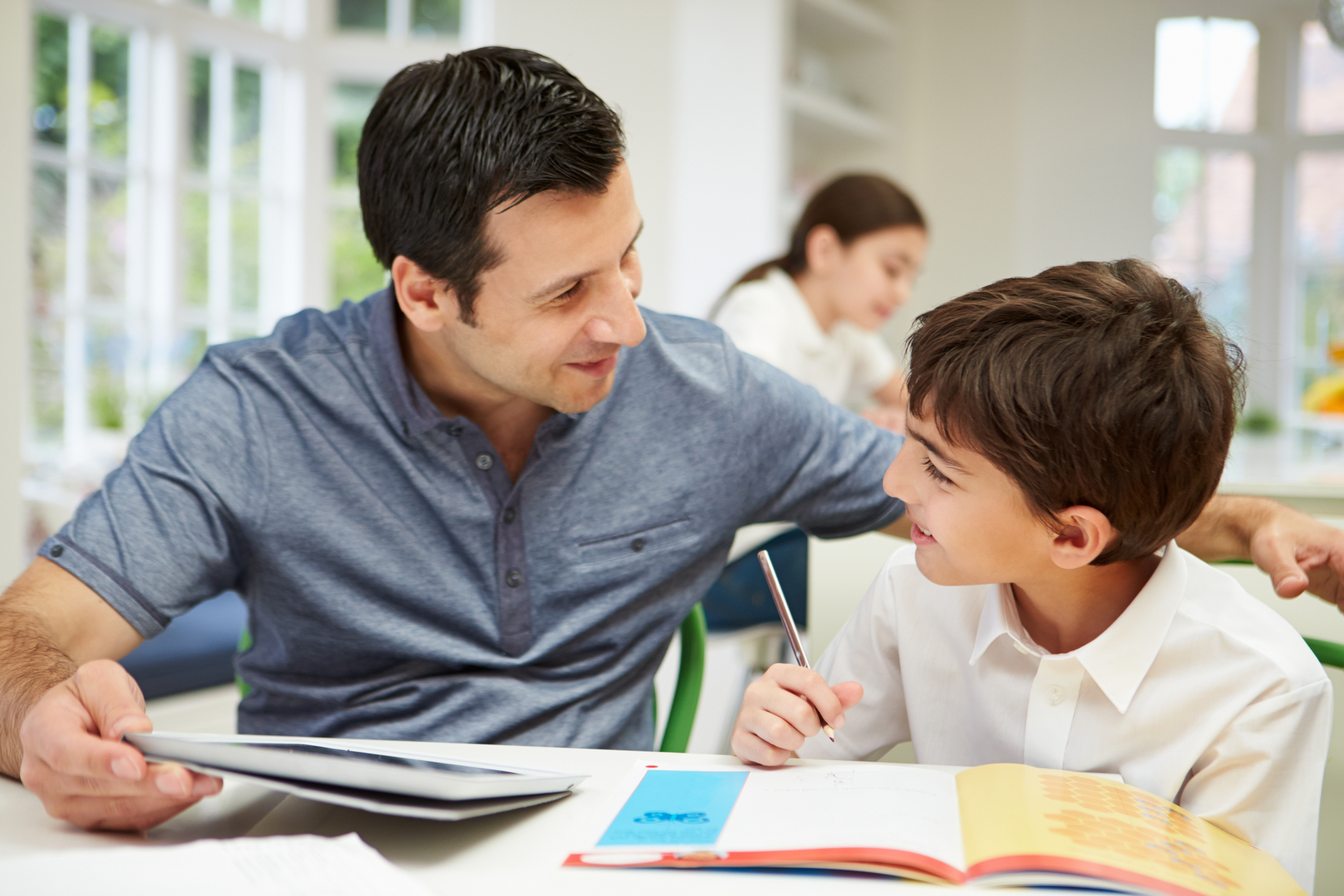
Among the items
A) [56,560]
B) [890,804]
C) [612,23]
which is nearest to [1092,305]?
[890,804]

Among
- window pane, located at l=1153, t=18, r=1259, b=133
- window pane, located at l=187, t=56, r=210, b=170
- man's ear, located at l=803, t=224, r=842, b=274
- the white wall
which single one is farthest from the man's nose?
window pane, located at l=1153, t=18, r=1259, b=133

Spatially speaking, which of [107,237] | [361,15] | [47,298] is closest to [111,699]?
[47,298]

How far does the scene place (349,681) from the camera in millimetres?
1139

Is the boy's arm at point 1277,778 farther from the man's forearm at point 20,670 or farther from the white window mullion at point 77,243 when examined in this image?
the white window mullion at point 77,243

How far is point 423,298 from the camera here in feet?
3.90

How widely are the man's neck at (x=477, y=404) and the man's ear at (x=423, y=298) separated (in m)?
→ 0.04

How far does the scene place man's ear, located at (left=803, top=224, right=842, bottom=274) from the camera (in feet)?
9.02

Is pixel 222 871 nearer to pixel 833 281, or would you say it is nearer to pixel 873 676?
pixel 873 676

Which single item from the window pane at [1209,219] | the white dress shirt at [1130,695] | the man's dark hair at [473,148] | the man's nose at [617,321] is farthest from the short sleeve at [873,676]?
the window pane at [1209,219]

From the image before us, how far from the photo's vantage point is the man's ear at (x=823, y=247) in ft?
9.02

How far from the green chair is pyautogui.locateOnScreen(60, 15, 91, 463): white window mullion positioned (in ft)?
8.78

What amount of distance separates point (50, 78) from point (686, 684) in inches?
128

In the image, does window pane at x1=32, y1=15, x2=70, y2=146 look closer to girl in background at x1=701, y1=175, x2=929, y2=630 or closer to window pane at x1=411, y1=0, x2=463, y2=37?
window pane at x1=411, y1=0, x2=463, y2=37

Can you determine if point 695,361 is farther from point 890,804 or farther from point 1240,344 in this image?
point 890,804
